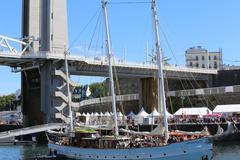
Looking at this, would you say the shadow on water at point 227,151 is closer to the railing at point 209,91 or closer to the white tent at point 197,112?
the white tent at point 197,112

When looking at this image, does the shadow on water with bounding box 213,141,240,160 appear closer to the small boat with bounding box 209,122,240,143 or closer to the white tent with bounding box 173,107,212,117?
the small boat with bounding box 209,122,240,143

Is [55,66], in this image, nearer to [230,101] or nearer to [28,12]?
[28,12]

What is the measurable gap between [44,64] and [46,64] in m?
0.41

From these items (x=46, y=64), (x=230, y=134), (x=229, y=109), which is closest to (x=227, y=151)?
(x=230, y=134)

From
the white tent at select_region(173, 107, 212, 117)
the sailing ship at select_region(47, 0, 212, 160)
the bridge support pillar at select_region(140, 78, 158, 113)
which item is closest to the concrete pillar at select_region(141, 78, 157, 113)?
the bridge support pillar at select_region(140, 78, 158, 113)

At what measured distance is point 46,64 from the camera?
319ft

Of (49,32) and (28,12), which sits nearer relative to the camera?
(49,32)

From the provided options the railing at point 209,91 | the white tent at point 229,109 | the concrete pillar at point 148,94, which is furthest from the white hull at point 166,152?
the concrete pillar at point 148,94

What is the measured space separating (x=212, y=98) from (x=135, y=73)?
17.3 meters

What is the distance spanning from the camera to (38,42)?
346 feet

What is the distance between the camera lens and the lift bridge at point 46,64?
95688 mm

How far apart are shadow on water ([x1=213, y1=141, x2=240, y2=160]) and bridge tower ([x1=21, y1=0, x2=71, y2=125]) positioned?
3726 centimetres

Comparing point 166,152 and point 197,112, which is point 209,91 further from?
point 166,152

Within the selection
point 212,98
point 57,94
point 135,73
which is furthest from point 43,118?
point 212,98
